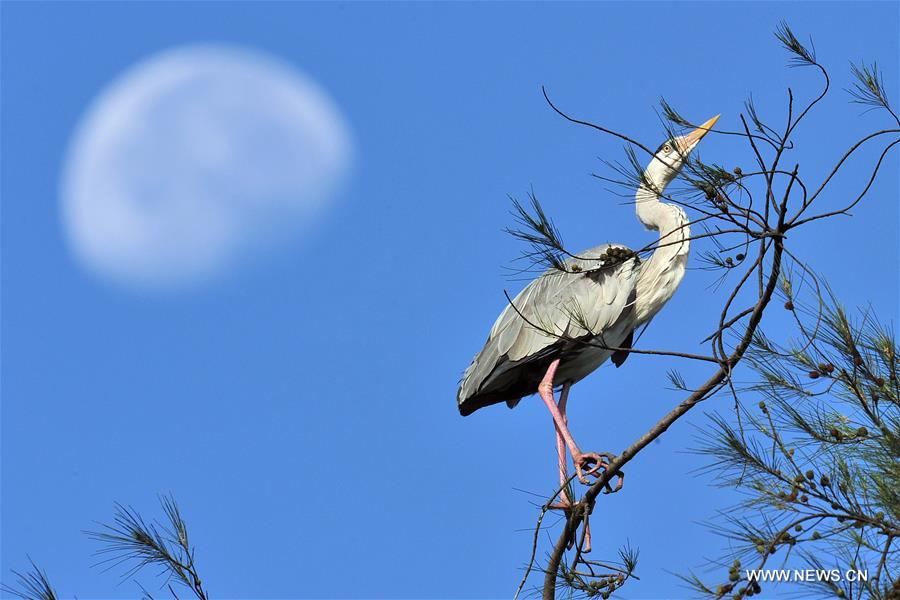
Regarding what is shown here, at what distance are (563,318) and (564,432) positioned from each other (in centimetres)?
62

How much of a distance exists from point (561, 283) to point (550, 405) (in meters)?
0.73

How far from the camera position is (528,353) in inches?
220

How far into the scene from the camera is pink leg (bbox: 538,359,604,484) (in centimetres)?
507

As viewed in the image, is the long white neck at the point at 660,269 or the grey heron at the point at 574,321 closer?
the grey heron at the point at 574,321

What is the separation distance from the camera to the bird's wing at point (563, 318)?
18.4 feet

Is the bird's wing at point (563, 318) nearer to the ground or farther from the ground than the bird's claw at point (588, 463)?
farther from the ground

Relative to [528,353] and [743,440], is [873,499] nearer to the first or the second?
[743,440]

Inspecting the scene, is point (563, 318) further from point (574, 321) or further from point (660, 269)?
point (660, 269)

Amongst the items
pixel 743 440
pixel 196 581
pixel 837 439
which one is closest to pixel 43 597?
pixel 196 581

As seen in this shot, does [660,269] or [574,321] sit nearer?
[574,321]

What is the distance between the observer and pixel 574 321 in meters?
5.62

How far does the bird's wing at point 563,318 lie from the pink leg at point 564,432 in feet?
0.43

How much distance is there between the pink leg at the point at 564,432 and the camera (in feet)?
16.6

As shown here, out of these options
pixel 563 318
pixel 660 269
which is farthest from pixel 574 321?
pixel 660 269
